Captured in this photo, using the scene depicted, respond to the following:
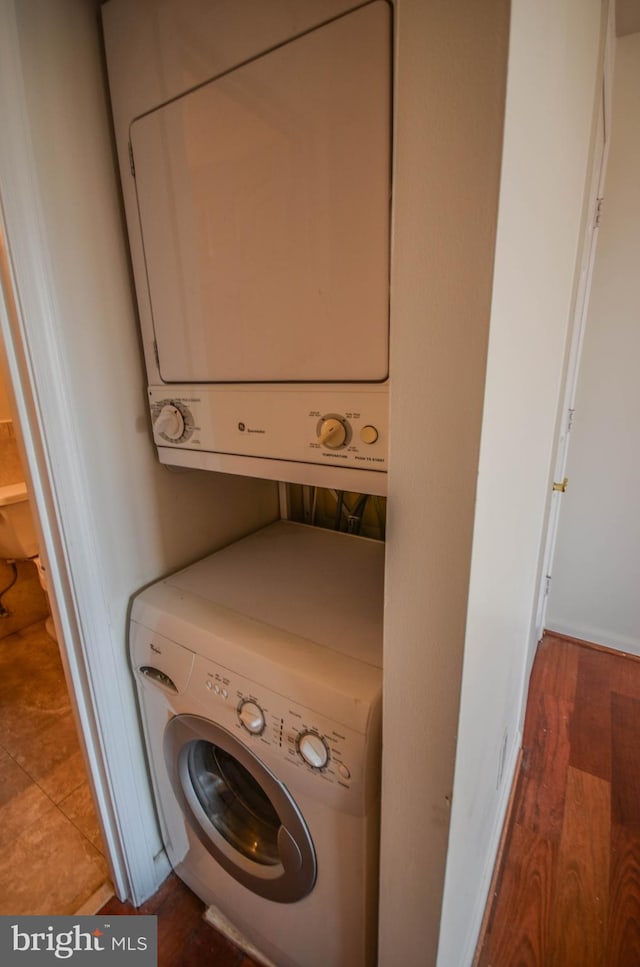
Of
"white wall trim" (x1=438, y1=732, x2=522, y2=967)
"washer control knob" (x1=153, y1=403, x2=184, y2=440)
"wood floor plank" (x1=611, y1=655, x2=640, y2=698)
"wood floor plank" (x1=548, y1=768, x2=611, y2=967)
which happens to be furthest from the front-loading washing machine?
"wood floor plank" (x1=611, y1=655, x2=640, y2=698)

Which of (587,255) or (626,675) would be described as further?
(626,675)

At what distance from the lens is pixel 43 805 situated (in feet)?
4.71

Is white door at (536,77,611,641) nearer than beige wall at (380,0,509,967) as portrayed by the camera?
No

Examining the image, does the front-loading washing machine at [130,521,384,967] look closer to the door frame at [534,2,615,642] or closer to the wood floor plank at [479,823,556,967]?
the wood floor plank at [479,823,556,967]

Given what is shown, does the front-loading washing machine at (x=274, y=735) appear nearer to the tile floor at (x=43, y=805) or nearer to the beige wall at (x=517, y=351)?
the beige wall at (x=517, y=351)

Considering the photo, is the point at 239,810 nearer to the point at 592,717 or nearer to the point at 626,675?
the point at 592,717

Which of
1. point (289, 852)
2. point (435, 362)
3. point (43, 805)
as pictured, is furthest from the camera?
point (43, 805)

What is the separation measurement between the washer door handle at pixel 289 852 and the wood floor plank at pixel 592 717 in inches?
46.2

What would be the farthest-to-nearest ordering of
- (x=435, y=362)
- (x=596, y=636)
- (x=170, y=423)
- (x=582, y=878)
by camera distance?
(x=596, y=636), (x=582, y=878), (x=170, y=423), (x=435, y=362)

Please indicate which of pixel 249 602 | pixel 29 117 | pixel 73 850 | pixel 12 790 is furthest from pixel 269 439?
pixel 12 790

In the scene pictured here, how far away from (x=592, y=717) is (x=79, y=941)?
1.78 metres

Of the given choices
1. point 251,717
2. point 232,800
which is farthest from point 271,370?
point 232,800

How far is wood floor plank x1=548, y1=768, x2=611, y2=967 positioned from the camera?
104 centimetres

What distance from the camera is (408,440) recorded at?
455 mm
